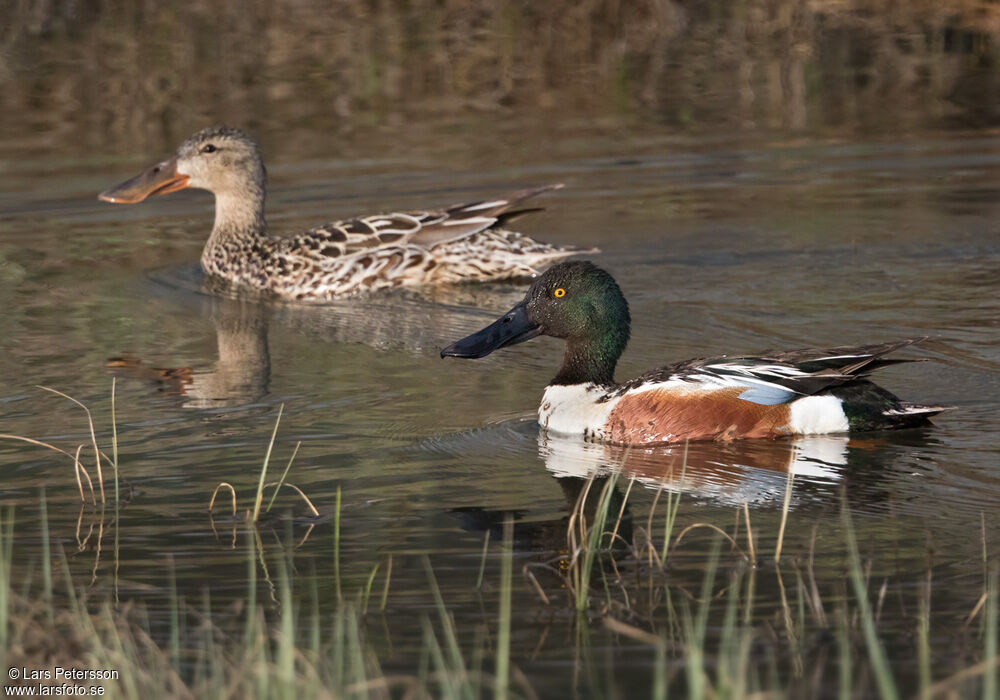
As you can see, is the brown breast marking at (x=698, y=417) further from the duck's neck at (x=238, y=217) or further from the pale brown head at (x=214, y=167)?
the pale brown head at (x=214, y=167)

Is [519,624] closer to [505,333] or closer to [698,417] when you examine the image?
[698,417]

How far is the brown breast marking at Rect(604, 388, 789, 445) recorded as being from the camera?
7.32m

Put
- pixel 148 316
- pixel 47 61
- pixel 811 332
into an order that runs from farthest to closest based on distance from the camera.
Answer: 1. pixel 47 61
2. pixel 148 316
3. pixel 811 332

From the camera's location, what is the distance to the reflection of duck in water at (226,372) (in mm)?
8297

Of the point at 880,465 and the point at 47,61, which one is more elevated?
the point at 47,61

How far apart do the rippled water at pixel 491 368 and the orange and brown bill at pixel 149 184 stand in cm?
52

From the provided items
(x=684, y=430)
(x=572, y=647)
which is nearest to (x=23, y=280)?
(x=684, y=430)

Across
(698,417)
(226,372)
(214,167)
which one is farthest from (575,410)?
(214,167)

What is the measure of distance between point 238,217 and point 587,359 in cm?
466

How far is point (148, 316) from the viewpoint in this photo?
34.0 feet

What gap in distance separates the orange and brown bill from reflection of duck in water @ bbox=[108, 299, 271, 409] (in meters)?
1.79

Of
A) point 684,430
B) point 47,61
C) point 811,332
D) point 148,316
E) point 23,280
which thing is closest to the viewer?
point 684,430

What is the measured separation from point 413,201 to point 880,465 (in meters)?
7.23

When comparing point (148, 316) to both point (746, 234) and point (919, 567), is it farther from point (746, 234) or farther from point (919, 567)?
point (919, 567)
